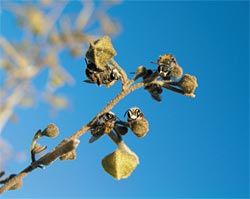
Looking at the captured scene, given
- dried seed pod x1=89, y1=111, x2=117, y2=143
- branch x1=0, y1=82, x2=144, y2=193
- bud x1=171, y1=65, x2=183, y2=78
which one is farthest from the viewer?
bud x1=171, y1=65, x2=183, y2=78

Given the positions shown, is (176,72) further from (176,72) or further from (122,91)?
(122,91)

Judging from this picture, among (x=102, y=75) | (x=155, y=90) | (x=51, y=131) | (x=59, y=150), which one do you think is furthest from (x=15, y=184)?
(x=155, y=90)

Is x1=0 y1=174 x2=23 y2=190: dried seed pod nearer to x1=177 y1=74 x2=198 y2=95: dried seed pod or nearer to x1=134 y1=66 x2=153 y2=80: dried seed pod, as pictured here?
x1=134 y1=66 x2=153 y2=80: dried seed pod

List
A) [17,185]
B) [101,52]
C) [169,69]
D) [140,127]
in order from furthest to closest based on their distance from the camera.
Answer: [169,69] → [101,52] → [140,127] → [17,185]

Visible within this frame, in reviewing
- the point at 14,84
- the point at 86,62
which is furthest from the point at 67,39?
the point at 86,62

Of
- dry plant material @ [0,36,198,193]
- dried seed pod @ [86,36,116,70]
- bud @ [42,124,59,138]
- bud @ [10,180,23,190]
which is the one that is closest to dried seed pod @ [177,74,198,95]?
dry plant material @ [0,36,198,193]

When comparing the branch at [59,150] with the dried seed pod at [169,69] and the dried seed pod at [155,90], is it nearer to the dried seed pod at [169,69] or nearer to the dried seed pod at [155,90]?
the dried seed pod at [155,90]

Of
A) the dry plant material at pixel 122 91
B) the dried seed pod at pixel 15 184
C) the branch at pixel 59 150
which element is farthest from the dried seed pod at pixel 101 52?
the dried seed pod at pixel 15 184
